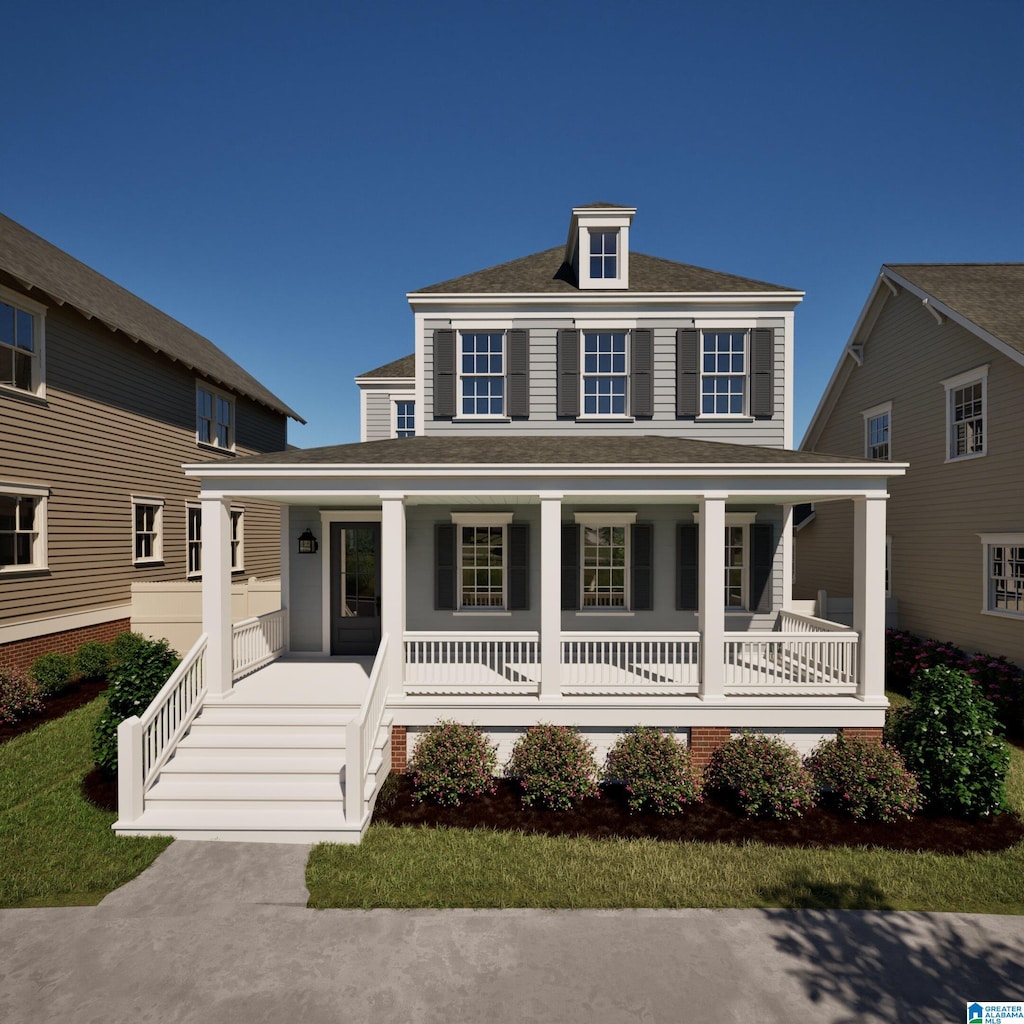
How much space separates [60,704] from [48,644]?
197 cm

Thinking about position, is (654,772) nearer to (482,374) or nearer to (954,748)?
(954,748)

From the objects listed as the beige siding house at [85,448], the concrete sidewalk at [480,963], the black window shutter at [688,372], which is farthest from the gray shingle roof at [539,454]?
the beige siding house at [85,448]

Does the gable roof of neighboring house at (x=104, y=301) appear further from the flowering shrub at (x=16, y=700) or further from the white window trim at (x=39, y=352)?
the flowering shrub at (x=16, y=700)

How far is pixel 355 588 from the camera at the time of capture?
1158cm

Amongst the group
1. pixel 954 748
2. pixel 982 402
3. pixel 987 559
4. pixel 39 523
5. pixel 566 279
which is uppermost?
pixel 566 279

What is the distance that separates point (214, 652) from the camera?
846cm

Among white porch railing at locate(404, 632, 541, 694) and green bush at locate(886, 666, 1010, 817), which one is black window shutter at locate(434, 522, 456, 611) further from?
green bush at locate(886, 666, 1010, 817)

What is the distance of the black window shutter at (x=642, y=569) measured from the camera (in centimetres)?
1105

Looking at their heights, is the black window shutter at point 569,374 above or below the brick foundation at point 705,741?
above

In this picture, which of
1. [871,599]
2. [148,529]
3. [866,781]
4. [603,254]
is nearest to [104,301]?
[148,529]

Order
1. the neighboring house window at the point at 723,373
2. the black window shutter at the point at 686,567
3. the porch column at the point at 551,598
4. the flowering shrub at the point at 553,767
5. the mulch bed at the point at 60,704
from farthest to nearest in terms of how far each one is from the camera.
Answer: the neighboring house window at the point at 723,373, the black window shutter at the point at 686,567, the mulch bed at the point at 60,704, the porch column at the point at 551,598, the flowering shrub at the point at 553,767

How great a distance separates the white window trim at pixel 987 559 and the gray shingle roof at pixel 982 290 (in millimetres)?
3963

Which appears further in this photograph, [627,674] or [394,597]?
[627,674]

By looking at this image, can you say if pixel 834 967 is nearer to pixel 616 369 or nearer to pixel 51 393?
pixel 616 369
